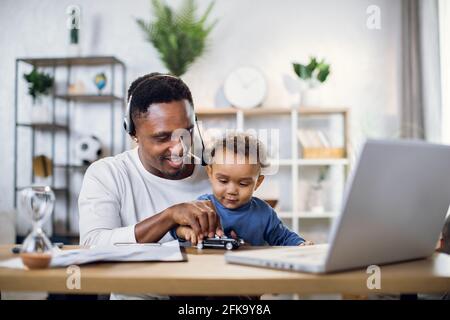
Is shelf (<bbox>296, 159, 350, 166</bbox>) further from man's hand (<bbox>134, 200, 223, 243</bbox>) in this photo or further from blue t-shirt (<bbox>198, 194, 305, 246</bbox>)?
man's hand (<bbox>134, 200, 223, 243</bbox>)

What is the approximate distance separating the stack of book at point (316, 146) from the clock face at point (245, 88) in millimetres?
349

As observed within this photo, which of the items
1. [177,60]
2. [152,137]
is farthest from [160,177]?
[177,60]

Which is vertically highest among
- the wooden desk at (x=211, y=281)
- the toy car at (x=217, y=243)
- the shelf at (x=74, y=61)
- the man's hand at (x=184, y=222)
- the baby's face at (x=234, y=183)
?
the shelf at (x=74, y=61)

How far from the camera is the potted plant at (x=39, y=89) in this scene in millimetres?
3654

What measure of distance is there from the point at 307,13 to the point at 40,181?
83.0 inches

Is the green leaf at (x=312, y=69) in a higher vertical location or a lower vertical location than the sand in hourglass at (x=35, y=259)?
higher

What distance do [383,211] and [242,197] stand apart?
69cm

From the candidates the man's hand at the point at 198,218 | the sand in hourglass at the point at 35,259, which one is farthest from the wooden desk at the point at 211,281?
the man's hand at the point at 198,218

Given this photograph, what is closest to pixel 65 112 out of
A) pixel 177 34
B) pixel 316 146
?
pixel 177 34

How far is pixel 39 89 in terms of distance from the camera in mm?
3680

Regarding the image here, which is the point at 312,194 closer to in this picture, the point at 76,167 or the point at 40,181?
the point at 76,167

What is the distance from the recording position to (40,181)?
12.6 feet

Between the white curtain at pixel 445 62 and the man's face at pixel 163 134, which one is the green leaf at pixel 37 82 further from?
the white curtain at pixel 445 62

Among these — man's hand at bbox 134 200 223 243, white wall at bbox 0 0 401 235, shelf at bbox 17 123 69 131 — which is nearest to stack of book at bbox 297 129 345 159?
white wall at bbox 0 0 401 235
